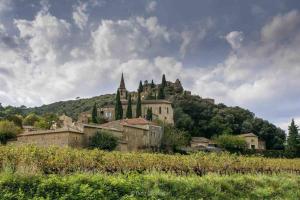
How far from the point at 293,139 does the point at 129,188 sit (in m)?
59.3

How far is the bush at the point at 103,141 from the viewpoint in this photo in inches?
1770

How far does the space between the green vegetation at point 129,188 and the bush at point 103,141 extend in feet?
92.0

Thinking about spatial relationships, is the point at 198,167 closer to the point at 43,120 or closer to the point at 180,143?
the point at 180,143

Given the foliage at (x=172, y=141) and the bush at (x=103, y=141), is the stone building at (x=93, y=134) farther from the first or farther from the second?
the foliage at (x=172, y=141)

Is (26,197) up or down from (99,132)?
down

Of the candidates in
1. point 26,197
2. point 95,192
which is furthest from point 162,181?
point 26,197

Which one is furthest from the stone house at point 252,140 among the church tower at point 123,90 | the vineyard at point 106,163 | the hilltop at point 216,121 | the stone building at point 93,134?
the vineyard at point 106,163

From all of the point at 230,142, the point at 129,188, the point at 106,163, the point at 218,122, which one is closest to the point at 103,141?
the point at 106,163

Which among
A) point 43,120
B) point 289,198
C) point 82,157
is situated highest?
point 43,120

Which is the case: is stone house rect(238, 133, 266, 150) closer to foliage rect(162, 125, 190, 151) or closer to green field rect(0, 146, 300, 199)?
foliage rect(162, 125, 190, 151)

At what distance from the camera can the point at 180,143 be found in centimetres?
6300

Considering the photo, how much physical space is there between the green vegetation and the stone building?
2472 cm

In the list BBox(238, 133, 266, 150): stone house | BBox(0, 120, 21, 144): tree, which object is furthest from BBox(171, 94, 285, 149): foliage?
BBox(0, 120, 21, 144): tree

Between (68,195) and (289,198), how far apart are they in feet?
30.0
